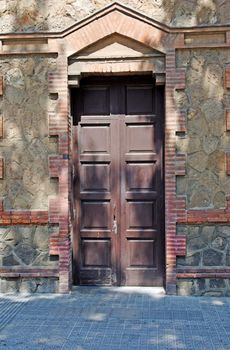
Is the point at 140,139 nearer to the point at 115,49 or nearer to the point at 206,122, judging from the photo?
the point at 206,122

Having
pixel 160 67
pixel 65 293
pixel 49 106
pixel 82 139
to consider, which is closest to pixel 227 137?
pixel 160 67

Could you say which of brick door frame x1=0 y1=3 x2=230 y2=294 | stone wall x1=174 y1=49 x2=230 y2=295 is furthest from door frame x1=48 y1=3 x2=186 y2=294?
stone wall x1=174 y1=49 x2=230 y2=295

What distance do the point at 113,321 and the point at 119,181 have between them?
87.9 inches

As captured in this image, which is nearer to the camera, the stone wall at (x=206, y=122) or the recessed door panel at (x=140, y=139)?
the stone wall at (x=206, y=122)

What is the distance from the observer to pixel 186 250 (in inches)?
260

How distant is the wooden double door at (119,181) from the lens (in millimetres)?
6965

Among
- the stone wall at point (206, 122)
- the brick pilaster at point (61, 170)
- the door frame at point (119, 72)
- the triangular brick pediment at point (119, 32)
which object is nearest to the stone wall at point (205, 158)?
the stone wall at point (206, 122)

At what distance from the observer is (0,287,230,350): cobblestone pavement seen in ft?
16.1

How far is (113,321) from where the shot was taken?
557cm

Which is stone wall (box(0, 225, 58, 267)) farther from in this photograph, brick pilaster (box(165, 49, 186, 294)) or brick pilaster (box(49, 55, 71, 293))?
brick pilaster (box(165, 49, 186, 294))

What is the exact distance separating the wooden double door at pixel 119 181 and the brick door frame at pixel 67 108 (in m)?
0.32

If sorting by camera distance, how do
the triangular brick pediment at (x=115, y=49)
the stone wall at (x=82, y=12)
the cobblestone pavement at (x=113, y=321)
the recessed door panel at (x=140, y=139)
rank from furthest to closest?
the recessed door panel at (x=140, y=139)
the triangular brick pediment at (x=115, y=49)
the stone wall at (x=82, y=12)
the cobblestone pavement at (x=113, y=321)

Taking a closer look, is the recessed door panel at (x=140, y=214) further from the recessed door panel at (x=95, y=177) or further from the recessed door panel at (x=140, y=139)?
the recessed door panel at (x=140, y=139)

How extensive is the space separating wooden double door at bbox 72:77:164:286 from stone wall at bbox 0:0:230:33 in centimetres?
96
